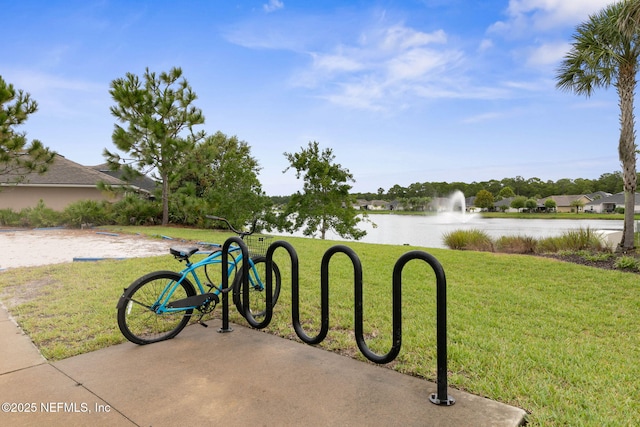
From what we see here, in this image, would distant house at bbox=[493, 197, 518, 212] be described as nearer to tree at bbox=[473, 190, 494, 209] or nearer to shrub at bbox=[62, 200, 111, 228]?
tree at bbox=[473, 190, 494, 209]

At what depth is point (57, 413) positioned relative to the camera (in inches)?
91.7

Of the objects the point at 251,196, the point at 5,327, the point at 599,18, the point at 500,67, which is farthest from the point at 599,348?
the point at 251,196

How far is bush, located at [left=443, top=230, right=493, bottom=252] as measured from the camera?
12086 mm

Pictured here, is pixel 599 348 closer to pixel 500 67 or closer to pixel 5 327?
pixel 5 327

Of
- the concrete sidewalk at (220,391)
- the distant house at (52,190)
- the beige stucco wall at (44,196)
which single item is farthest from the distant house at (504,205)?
the concrete sidewalk at (220,391)

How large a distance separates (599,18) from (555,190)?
90380mm

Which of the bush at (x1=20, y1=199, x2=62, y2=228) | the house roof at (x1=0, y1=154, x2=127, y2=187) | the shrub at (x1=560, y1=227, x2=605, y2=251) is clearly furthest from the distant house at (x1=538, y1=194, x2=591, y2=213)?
the bush at (x1=20, y1=199, x2=62, y2=228)

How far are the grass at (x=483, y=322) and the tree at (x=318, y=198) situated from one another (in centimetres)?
1294

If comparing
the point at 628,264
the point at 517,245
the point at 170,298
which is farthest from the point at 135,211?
the point at 628,264

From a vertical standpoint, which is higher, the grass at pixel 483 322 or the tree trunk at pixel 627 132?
the tree trunk at pixel 627 132

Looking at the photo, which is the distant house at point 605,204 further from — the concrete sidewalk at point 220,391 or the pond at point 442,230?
the concrete sidewalk at point 220,391

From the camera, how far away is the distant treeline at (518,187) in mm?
79688

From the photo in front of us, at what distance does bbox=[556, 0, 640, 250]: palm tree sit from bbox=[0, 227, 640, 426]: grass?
16.3 feet

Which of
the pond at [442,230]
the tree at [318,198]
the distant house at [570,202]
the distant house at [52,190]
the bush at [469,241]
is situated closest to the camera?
the bush at [469,241]
